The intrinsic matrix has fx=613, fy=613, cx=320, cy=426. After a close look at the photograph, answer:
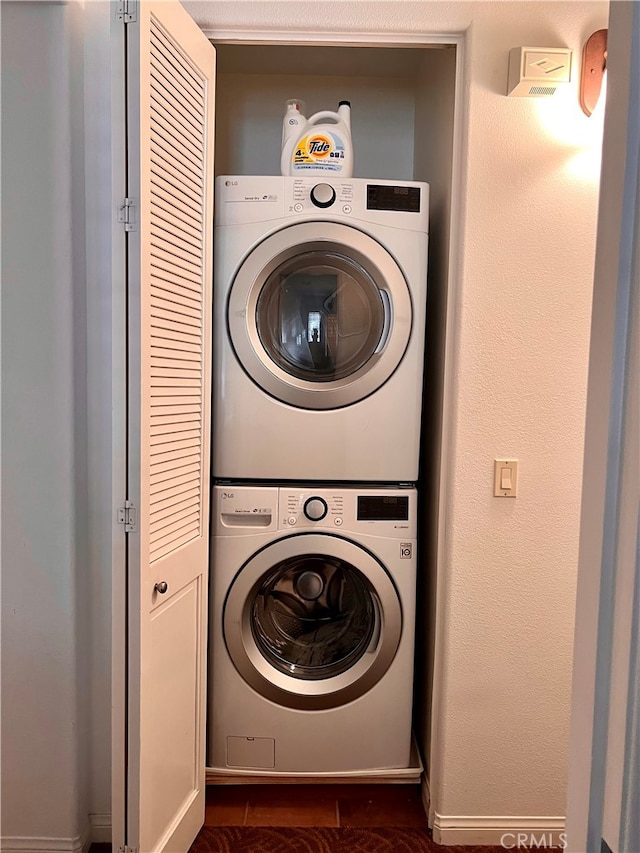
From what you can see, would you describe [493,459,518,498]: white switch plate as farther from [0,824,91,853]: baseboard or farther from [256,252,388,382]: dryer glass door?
[0,824,91,853]: baseboard

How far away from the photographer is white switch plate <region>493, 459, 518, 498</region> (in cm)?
167

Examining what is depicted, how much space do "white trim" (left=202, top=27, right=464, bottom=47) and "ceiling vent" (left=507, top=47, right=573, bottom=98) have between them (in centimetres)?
20

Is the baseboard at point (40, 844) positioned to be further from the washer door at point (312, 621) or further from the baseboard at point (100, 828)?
the washer door at point (312, 621)

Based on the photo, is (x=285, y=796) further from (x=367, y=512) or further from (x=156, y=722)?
(x=367, y=512)

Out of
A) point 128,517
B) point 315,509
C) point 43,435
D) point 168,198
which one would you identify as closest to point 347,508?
point 315,509

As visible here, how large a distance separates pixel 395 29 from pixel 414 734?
2125 mm

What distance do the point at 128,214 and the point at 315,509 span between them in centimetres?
93

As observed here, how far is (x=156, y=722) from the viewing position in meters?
1.40

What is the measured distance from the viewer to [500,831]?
1719 mm

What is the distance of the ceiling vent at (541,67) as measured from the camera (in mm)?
1485

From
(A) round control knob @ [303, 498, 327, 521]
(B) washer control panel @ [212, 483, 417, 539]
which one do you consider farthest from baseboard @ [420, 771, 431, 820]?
(A) round control knob @ [303, 498, 327, 521]

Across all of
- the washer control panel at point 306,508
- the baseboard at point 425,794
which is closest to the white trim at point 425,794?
the baseboard at point 425,794

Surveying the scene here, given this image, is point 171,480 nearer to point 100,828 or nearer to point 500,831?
point 100,828

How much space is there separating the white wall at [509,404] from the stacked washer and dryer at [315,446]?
162mm
